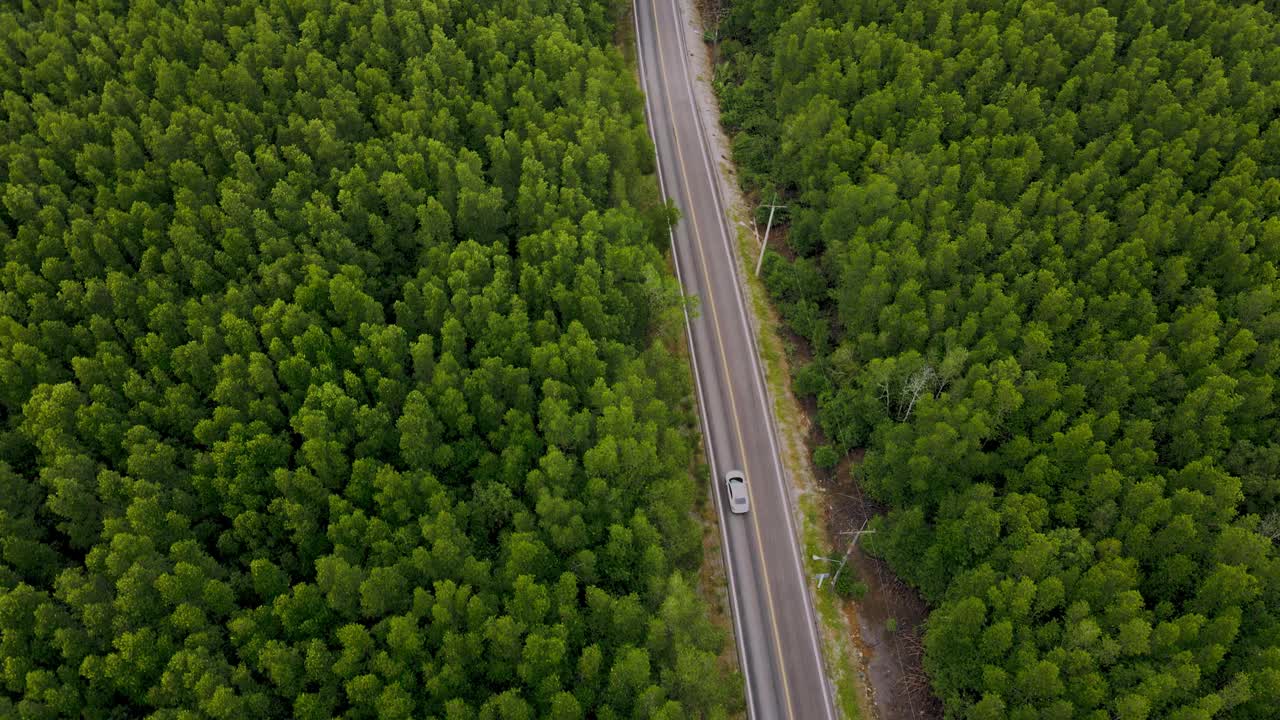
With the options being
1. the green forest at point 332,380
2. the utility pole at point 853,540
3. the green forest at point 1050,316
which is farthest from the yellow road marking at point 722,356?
the green forest at point 1050,316

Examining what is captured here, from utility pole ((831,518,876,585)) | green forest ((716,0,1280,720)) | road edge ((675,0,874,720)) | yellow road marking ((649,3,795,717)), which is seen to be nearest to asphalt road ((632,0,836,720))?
yellow road marking ((649,3,795,717))

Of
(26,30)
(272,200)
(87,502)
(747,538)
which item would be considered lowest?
(747,538)

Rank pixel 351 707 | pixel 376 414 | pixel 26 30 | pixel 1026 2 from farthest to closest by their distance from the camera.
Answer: pixel 1026 2, pixel 26 30, pixel 376 414, pixel 351 707

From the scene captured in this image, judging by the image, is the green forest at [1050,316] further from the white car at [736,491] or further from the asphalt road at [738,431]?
the white car at [736,491]

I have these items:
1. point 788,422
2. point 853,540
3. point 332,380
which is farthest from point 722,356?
point 332,380

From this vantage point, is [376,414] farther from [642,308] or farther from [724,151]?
[724,151]

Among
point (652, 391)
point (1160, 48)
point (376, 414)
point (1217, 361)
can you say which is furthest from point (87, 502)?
point (1160, 48)

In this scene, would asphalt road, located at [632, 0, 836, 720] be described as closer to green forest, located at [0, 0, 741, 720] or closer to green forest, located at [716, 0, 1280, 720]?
green forest, located at [0, 0, 741, 720]

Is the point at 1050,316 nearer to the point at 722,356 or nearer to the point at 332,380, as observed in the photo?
the point at 722,356
